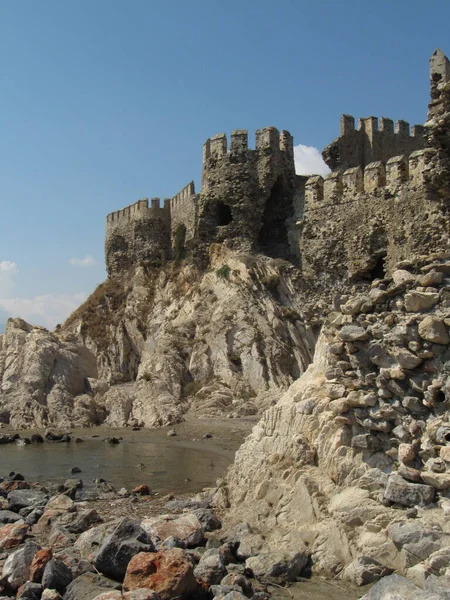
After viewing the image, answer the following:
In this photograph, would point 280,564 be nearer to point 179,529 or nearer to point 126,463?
point 179,529

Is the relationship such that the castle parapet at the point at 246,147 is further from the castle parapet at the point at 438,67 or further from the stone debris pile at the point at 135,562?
the stone debris pile at the point at 135,562

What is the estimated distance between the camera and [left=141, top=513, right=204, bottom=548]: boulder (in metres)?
8.31

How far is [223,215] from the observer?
30.5 meters

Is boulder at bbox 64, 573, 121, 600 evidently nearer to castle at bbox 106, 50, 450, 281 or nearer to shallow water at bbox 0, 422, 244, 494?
shallow water at bbox 0, 422, 244, 494

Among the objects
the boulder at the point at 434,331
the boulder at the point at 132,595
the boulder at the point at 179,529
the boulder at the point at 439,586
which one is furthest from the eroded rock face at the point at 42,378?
the boulder at the point at 439,586

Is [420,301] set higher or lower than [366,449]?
higher

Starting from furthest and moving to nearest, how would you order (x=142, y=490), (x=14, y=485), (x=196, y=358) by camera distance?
(x=196, y=358) < (x=14, y=485) < (x=142, y=490)

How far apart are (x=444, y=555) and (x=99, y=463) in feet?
39.1

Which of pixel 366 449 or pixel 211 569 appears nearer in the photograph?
pixel 211 569

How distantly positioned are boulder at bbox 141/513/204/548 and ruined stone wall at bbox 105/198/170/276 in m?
28.3

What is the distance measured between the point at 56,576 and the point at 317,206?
1850 cm

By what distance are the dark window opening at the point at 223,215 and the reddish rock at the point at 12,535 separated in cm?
2221

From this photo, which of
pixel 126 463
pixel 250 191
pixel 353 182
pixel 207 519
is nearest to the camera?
pixel 207 519

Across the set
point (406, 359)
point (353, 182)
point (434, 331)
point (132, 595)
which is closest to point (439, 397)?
point (406, 359)
